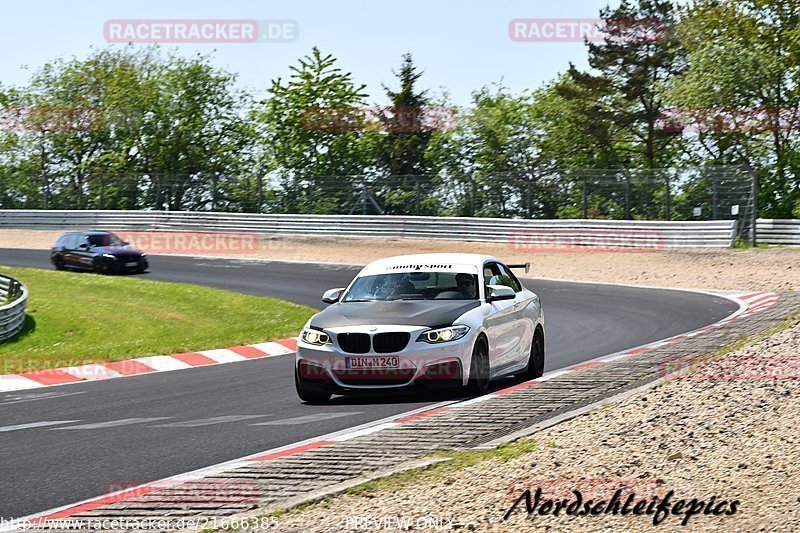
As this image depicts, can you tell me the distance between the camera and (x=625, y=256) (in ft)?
118

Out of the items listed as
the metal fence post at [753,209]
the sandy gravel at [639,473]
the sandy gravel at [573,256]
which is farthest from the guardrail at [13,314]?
the metal fence post at [753,209]

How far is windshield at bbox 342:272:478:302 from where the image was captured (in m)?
12.5

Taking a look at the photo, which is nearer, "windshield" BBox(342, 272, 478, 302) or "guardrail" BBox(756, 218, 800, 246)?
"windshield" BBox(342, 272, 478, 302)

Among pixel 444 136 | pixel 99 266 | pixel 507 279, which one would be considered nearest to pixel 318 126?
pixel 444 136

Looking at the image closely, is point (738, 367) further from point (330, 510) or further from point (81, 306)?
point (81, 306)

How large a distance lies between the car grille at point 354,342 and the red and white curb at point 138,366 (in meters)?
5.53

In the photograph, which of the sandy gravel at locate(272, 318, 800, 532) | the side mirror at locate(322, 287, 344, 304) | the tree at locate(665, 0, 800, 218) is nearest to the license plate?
the side mirror at locate(322, 287, 344, 304)

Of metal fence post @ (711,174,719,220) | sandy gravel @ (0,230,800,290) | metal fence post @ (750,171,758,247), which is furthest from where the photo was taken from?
metal fence post @ (711,174,719,220)

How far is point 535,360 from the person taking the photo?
1354 cm

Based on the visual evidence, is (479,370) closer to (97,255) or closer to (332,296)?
(332,296)

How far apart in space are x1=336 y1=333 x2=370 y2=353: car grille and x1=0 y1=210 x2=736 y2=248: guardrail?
Answer: 26.5 metres

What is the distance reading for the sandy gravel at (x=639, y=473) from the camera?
594 cm

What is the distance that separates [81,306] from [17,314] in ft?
11.9

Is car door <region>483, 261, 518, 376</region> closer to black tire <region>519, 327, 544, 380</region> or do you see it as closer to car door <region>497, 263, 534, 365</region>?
car door <region>497, 263, 534, 365</region>
